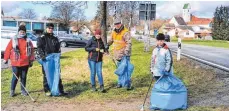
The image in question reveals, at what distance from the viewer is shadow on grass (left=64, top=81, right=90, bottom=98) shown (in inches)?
370

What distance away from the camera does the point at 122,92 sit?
9461 mm

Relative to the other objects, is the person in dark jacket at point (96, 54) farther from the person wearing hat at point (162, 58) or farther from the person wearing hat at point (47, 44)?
the person wearing hat at point (162, 58)

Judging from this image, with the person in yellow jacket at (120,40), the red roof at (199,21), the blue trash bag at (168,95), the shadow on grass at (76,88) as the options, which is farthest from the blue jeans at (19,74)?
the red roof at (199,21)

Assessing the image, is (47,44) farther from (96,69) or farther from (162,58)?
(162,58)

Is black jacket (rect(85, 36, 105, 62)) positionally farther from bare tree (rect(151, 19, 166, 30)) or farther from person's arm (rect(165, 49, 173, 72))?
bare tree (rect(151, 19, 166, 30))

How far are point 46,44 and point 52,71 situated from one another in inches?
24.8

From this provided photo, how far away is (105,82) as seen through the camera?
441 inches

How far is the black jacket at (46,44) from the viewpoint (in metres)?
8.92

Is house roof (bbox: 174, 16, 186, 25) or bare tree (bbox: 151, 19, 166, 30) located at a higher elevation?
house roof (bbox: 174, 16, 186, 25)

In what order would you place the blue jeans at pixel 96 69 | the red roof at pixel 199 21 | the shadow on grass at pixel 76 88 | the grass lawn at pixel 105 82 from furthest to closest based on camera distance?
the red roof at pixel 199 21 < the blue jeans at pixel 96 69 < the shadow on grass at pixel 76 88 < the grass lawn at pixel 105 82

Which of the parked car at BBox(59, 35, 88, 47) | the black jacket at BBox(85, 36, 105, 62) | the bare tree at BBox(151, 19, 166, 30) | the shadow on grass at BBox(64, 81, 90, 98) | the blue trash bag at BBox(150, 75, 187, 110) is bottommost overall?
the shadow on grass at BBox(64, 81, 90, 98)

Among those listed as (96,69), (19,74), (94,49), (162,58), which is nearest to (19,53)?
(19,74)

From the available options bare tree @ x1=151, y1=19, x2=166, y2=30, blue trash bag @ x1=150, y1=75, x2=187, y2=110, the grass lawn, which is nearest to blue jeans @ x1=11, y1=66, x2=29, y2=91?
the grass lawn

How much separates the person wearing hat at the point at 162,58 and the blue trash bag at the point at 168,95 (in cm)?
19
